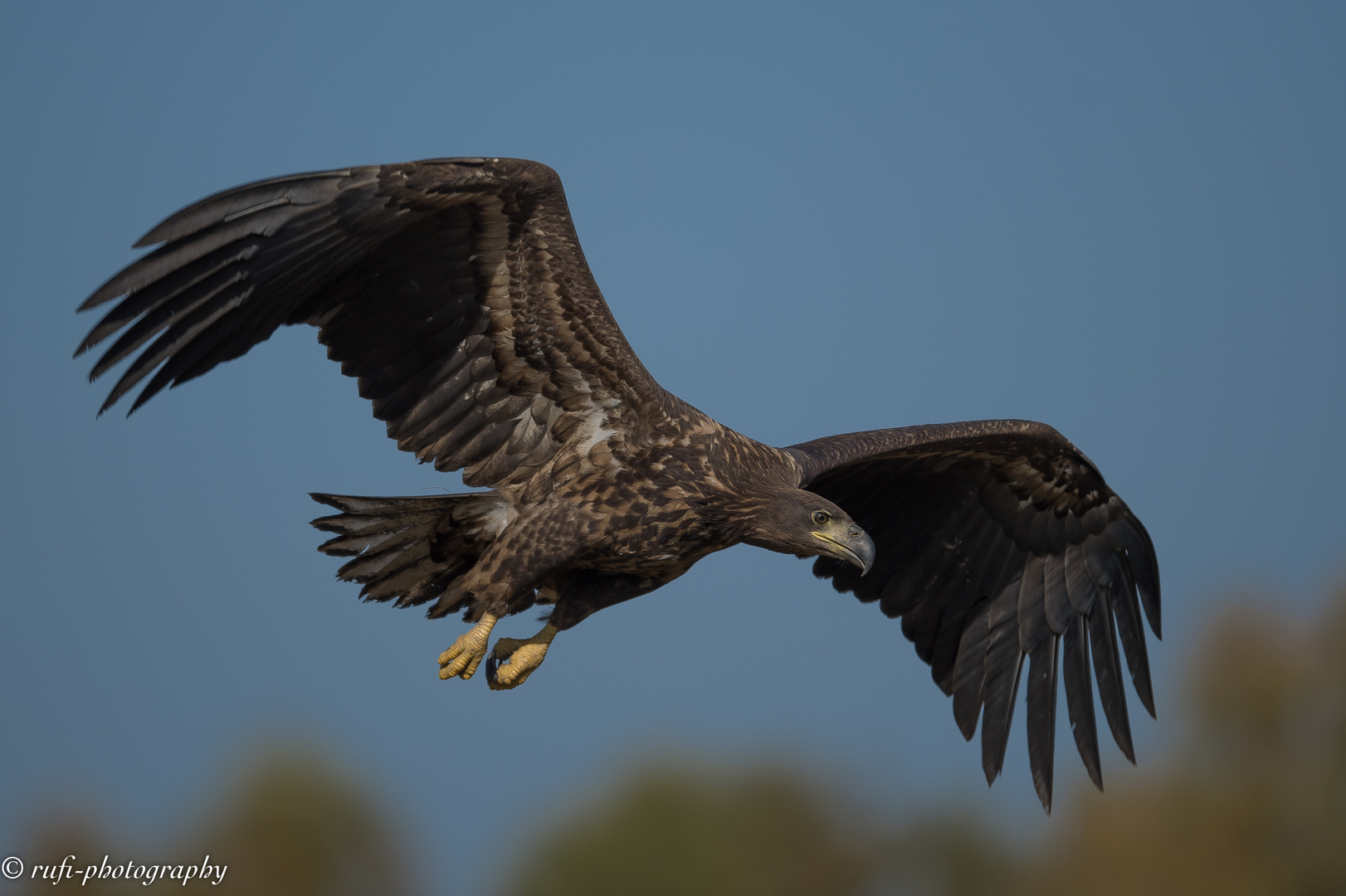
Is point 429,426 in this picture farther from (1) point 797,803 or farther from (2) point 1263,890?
(1) point 797,803

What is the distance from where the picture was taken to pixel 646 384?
7547 millimetres

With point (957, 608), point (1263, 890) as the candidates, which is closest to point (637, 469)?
point (957, 608)

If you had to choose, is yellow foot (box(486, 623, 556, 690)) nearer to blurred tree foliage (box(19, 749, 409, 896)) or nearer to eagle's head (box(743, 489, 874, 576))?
eagle's head (box(743, 489, 874, 576))

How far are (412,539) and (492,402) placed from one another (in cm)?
91

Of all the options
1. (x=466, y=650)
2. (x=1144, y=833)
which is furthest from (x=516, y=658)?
(x=1144, y=833)

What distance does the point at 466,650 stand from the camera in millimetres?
7613

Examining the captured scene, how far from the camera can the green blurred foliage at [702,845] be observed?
2498 centimetres

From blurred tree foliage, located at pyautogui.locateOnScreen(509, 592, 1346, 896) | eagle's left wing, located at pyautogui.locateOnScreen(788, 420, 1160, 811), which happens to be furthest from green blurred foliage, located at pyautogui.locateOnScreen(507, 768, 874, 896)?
eagle's left wing, located at pyautogui.locateOnScreen(788, 420, 1160, 811)

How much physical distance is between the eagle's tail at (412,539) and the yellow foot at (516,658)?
0.37 metres

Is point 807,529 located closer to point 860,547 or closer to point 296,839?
point 860,547

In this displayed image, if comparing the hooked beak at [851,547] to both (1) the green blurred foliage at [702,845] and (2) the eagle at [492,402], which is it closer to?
(2) the eagle at [492,402]

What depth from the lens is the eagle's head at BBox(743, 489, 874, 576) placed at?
773 centimetres

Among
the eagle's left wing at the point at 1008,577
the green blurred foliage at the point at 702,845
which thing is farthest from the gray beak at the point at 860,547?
the green blurred foliage at the point at 702,845

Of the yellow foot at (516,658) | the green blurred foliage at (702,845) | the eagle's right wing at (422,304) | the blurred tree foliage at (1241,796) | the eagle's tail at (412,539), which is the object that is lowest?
the green blurred foliage at (702,845)
